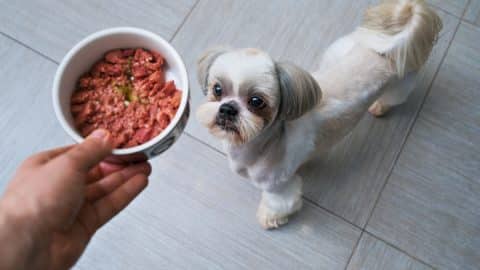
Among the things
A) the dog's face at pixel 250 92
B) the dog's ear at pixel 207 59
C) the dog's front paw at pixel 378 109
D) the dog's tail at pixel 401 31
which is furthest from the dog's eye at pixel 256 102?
the dog's front paw at pixel 378 109

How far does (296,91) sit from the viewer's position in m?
0.82

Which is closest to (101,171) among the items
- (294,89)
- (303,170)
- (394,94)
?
(294,89)

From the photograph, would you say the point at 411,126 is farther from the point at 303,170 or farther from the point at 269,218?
the point at 269,218

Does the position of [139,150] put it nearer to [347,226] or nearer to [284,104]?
[284,104]

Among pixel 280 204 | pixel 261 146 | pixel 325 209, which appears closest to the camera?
pixel 261 146

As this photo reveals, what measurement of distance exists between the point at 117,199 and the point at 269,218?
20.3 inches

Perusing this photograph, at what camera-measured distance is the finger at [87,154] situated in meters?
0.65

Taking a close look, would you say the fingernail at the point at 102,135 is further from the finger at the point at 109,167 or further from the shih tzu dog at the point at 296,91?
the shih tzu dog at the point at 296,91

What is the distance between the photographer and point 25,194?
619mm

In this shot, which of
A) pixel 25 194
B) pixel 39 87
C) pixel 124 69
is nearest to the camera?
pixel 25 194

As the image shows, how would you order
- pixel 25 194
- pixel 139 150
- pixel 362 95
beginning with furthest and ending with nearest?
1. pixel 362 95
2. pixel 139 150
3. pixel 25 194

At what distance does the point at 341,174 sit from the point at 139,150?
74 cm

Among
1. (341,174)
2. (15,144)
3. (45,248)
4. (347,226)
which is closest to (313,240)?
(347,226)

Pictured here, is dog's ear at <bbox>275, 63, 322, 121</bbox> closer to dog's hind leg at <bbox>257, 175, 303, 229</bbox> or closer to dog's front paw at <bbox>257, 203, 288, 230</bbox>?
dog's hind leg at <bbox>257, 175, 303, 229</bbox>
